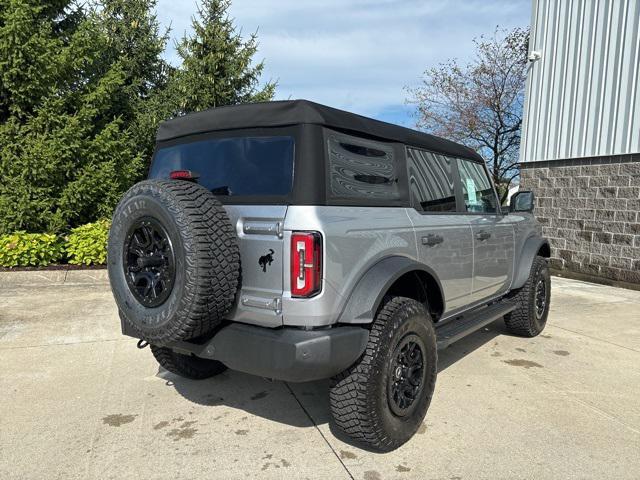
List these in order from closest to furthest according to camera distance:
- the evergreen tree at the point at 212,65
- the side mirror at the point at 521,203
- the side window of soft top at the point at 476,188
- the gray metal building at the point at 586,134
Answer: the side window of soft top at the point at 476,188 → the side mirror at the point at 521,203 → the gray metal building at the point at 586,134 → the evergreen tree at the point at 212,65

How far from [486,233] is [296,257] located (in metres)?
2.20

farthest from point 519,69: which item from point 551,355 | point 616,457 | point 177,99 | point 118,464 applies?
point 118,464

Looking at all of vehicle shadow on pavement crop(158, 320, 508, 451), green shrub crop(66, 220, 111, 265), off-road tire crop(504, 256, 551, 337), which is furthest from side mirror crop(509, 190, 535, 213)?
green shrub crop(66, 220, 111, 265)

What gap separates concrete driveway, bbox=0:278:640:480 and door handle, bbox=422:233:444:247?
1.16 m

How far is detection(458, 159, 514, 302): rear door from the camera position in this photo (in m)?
3.80

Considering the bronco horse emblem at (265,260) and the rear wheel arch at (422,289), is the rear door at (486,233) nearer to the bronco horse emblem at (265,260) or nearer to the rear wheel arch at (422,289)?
the rear wheel arch at (422,289)

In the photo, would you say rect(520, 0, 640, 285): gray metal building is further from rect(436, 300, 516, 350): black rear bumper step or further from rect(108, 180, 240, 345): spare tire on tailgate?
rect(108, 180, 240, 345): spare tire on tailgate

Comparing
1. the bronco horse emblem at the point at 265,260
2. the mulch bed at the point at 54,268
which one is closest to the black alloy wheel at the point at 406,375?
the bronco horse emblem at the point at 265,260

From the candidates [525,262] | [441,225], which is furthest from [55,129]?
[525,262]

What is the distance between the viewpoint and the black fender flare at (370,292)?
8.05ft

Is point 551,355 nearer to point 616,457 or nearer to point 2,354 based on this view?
point 616,457

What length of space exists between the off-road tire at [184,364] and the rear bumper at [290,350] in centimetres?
109

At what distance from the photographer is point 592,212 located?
8.89m

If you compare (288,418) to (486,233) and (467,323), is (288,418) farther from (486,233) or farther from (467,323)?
(486,233)
